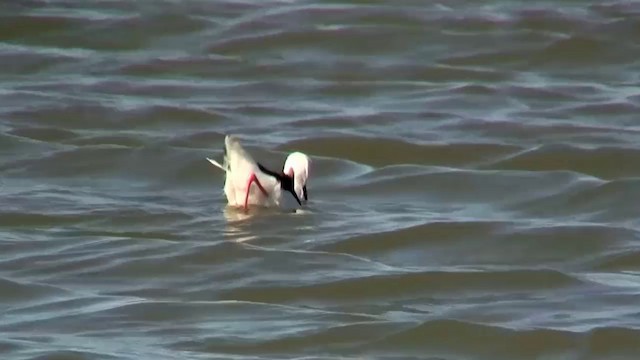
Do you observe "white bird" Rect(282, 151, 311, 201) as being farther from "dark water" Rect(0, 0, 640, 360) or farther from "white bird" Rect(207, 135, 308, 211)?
"dark water" Rect(0, 0, 640, 360)

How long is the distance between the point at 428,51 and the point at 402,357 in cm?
750

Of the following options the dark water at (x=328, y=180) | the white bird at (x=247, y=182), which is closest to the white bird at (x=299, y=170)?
the white bird at (x=247, y=182)

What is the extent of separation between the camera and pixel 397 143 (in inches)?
455

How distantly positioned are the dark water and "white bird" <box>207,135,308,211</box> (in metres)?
0.09

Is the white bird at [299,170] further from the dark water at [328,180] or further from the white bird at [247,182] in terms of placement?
the dark water at [328,180]

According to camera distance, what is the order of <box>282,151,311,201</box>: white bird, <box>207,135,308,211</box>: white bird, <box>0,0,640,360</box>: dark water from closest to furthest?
<box>0,0,640,360</box>: dark water < <box>207,135,308,211</box>: white bird < <box>282,151,311,201</box>: white bird

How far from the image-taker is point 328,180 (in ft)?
35.4

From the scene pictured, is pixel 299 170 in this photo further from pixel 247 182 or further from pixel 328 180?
pixel 328 180

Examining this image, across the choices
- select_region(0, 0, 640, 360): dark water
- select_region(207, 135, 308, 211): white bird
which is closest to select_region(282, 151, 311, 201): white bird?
select_region(207, 135, 308, 211): white bird

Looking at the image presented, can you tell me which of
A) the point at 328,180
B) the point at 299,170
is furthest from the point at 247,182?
the point at 328,180

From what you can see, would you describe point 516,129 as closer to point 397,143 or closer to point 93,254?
point 397,143

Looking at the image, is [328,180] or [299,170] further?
[328,180]

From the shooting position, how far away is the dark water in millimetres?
7711

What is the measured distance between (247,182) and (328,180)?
4.10ft
